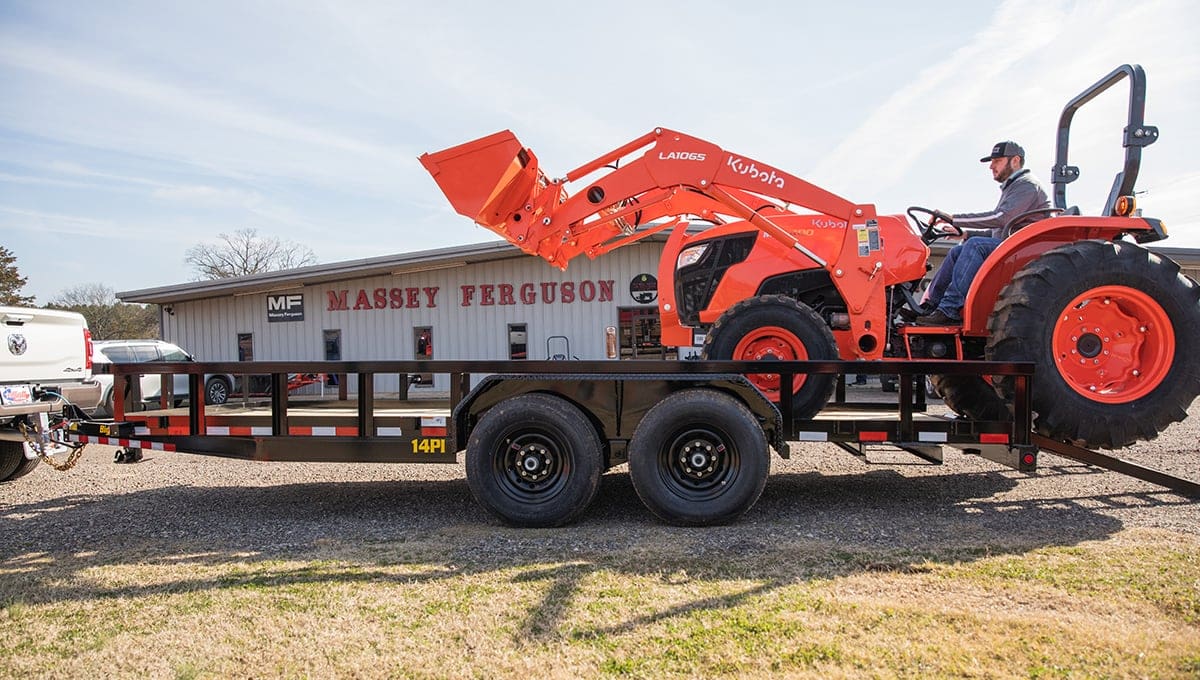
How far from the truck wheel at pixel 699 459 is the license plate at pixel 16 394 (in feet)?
16.5

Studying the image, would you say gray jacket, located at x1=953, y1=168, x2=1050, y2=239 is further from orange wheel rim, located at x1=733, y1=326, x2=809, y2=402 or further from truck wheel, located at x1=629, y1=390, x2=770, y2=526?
truck wheel, located at x1=629, y1=390, x2=770, y2=526

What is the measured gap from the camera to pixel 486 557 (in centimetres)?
443

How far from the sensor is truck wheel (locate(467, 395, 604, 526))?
5.03 metres

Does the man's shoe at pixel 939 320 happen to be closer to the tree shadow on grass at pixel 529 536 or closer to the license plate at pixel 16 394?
the tree shadow on grass at pixel 529 536

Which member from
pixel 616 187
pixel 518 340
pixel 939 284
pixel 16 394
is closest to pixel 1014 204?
pixel 939 284

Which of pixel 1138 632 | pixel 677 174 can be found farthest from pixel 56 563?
pixel 1138 632

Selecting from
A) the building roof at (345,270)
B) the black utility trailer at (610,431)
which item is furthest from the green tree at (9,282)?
the black utility trailer at (610,431)

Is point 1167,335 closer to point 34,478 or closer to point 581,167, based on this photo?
point 581,167

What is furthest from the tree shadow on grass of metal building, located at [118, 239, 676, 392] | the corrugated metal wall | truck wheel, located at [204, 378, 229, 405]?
the corrugated metal wall

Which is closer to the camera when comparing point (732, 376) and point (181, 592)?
point (181, 592)

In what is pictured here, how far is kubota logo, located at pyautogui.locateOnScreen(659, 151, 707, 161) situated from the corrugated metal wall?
395 inches

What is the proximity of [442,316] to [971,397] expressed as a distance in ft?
42.0

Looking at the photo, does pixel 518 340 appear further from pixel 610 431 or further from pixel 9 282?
pixel 9 282

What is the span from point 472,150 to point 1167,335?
5305 mm
